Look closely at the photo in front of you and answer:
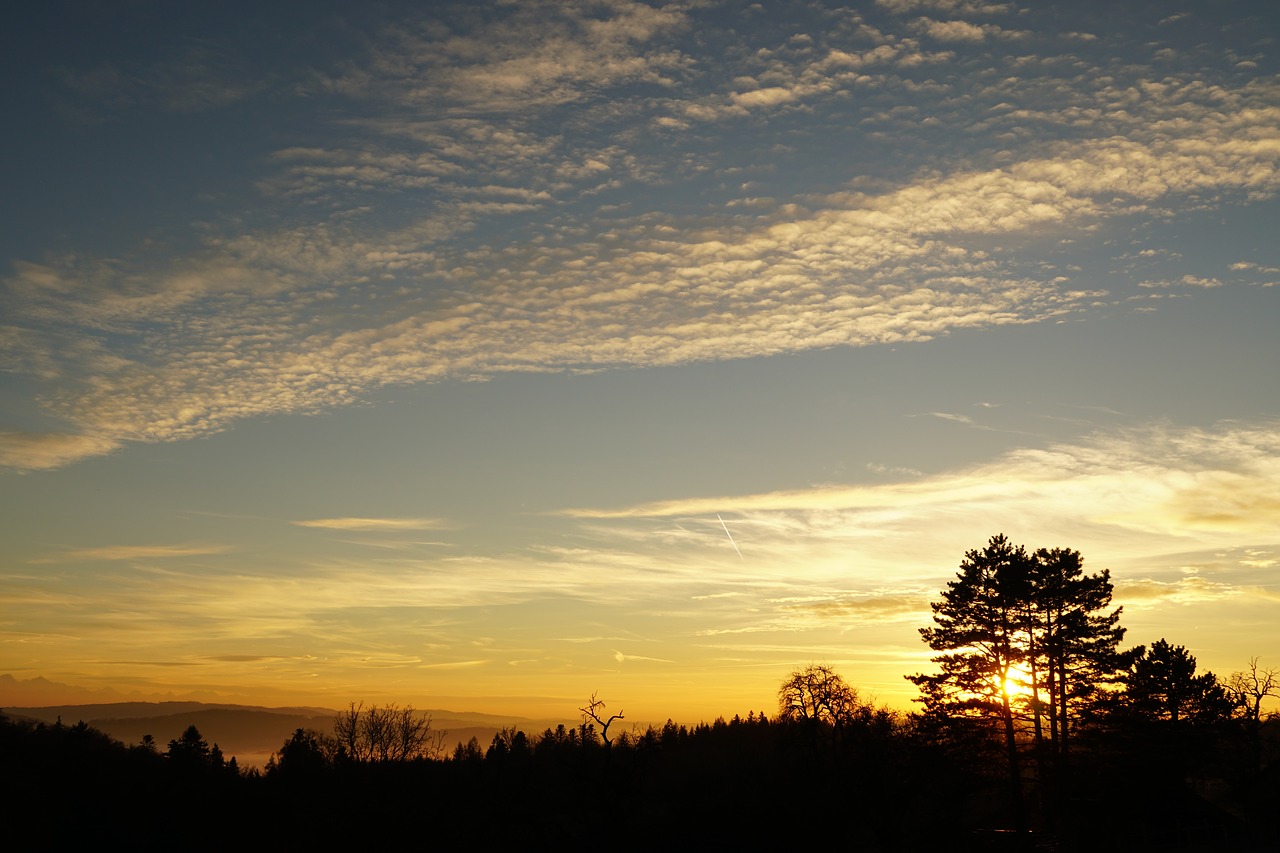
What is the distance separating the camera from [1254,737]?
65188mm

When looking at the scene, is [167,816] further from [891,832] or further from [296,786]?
[891,832]

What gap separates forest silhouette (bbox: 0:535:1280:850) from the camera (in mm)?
50562

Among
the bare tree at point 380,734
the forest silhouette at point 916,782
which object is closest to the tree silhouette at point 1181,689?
the forest silhouette at point 916,782

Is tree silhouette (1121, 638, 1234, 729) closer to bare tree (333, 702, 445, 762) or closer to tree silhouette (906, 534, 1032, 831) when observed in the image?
tree silhouette (906, 534, 1032, 831)

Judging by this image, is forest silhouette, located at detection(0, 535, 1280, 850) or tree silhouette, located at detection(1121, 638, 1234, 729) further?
tree silhouette, located at detection(1121, 638, 1234, 729)

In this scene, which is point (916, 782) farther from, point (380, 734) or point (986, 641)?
point (380, 734)

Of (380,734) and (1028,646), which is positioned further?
(380,734)

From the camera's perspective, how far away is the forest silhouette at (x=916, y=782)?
166ft

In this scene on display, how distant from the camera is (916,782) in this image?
166ft

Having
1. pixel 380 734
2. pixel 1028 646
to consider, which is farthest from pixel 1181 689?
pixel 380 734

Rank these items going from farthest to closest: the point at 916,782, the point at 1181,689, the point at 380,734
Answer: the point at 380,734 < the point at 1181,689 < the point at 916,782

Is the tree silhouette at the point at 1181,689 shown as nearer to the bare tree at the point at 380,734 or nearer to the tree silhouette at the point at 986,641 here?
the tree silhouette at the point at 986,641

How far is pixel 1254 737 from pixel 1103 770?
911 inches

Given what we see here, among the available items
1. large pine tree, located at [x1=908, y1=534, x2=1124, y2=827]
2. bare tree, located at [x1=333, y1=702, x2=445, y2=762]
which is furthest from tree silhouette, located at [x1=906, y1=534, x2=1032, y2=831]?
bare tree, located at [x1=333, y1=702, x2=445, y2=762]
